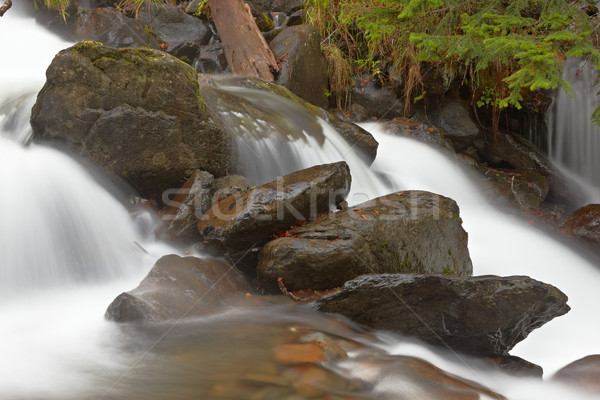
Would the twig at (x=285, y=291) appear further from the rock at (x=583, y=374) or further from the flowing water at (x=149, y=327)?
the rock at (x=583, y=374)

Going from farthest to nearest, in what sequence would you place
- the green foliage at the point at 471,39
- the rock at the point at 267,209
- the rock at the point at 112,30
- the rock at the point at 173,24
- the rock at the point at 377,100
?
the rock at the point at 173,24, the rock at the point at 112,30, the rock at the point at 377,100, the green foliage at the point at 471,39, the rock at the point at 267,209

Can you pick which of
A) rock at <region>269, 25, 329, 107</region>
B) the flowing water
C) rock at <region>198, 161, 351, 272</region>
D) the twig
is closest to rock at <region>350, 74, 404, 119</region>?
rock at <region>269, 25, 329, 107</region>

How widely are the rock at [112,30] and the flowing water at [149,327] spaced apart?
2.63m

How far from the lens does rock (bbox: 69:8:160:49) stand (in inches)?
385

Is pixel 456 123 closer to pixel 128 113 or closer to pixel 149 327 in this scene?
pixel 128 113

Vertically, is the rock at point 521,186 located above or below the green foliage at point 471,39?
below

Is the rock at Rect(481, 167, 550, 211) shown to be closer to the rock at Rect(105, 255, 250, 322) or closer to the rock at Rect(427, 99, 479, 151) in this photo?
the rock at Rect(427, 99, 479, 151)

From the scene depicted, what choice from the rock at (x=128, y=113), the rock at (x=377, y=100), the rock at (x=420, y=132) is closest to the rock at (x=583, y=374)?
the rock at (x=128, y=113)

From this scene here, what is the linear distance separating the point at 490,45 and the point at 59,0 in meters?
8.87

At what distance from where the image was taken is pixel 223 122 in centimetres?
592

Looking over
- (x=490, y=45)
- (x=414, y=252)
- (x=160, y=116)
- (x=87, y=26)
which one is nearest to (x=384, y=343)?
(x=414, y=252)

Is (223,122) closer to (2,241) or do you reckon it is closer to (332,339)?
(2,241)

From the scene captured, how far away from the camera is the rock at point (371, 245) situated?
4012mm

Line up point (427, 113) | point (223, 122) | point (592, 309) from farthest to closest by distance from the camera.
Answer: point (427, 113) < point (223, 122) < point (592, 309)
